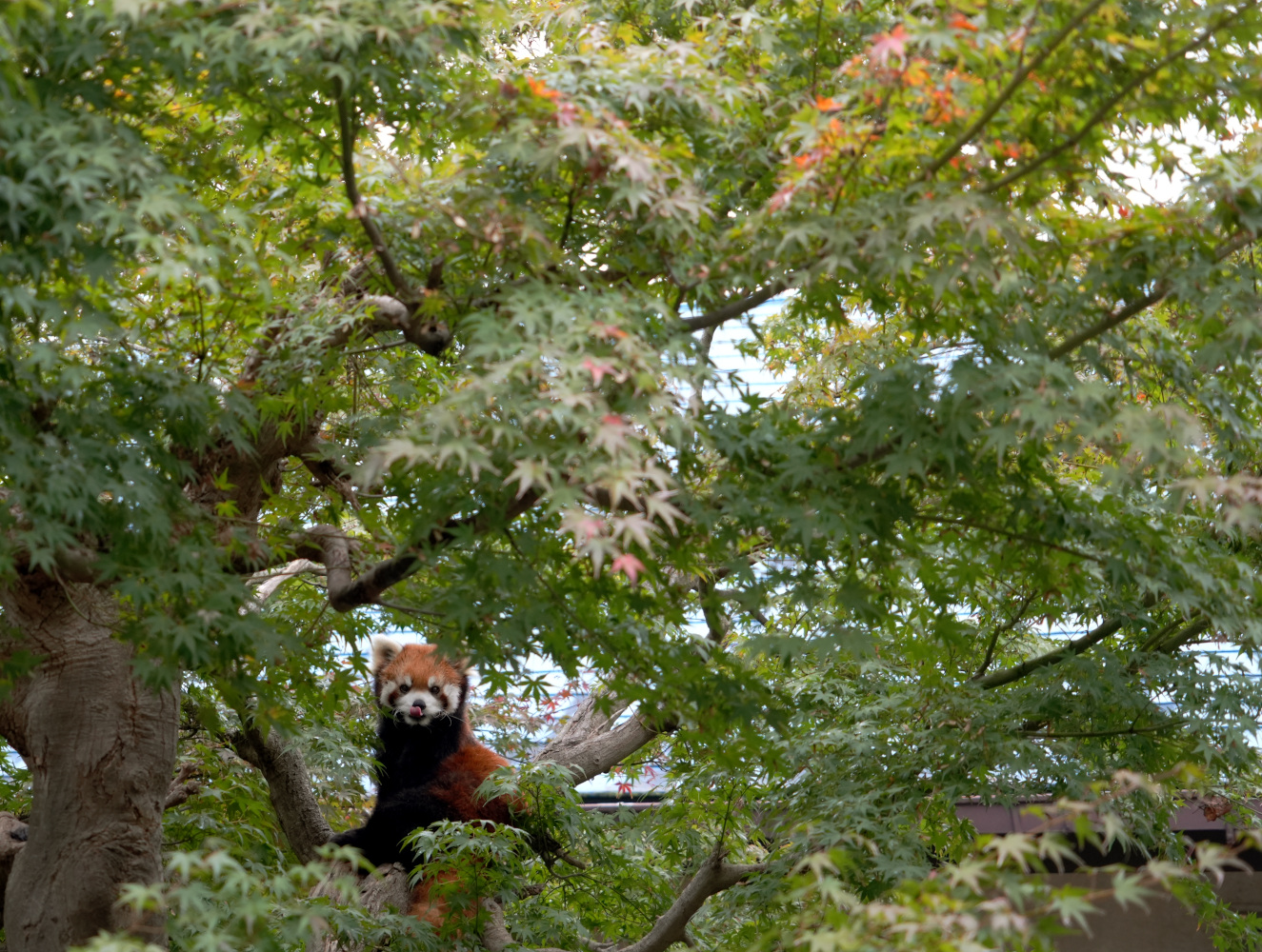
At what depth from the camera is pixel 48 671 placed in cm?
480

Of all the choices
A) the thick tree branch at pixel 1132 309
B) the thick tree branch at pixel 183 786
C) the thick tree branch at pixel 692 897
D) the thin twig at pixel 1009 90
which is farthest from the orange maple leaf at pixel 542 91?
the thick tree branch at pixel 183 786

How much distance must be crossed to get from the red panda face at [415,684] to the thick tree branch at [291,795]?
57 centimetres

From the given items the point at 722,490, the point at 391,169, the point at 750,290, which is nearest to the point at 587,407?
the point at 722,490

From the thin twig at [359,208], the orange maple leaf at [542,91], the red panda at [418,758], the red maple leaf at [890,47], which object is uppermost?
the red maple leaf at [890,47]

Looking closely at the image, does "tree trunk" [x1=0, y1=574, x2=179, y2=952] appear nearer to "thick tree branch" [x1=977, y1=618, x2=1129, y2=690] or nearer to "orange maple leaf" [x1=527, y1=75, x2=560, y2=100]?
"orange maple leaf" [x1=527, y1=75, x2=560, y2=100]

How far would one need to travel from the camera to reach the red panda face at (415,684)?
19.5ft

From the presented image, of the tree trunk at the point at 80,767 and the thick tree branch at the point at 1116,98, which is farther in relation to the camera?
the tree trunk at the point at 80,767

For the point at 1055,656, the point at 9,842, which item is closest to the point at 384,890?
the point at 9,842

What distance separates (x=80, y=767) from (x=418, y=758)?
1.79 metres

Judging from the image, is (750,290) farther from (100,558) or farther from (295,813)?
(295,813)

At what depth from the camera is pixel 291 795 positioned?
5840 mm

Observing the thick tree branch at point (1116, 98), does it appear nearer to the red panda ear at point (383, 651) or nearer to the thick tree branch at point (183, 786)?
the red panda ear at point (383, 651)

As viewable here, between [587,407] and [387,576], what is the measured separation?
140 cm

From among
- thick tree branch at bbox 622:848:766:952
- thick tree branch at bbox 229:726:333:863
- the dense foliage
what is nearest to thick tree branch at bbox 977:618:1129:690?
the dense foliage
